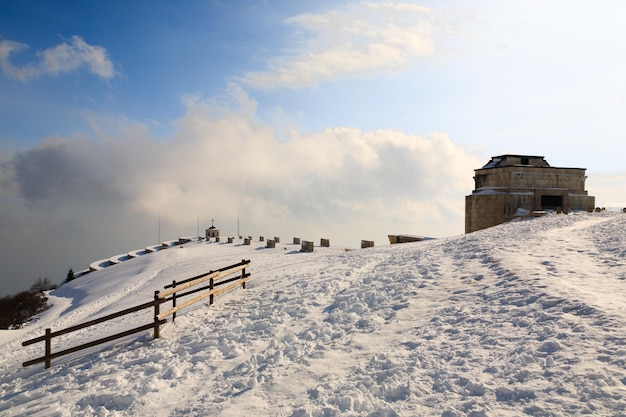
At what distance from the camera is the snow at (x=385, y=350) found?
7031 mm

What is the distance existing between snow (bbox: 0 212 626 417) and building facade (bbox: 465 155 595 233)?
1604 centimetres

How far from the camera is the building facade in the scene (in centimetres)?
3189

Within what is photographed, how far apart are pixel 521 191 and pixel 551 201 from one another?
3324 mm

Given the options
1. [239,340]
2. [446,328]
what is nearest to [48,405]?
[239,340]

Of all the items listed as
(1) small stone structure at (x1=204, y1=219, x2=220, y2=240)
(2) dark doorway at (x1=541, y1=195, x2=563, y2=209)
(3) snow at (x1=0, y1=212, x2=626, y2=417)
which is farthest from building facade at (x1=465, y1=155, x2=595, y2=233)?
(1) small stone structure at (x1=204, y1=219, x2=220, y2=240)

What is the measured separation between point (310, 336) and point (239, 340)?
6.63ft

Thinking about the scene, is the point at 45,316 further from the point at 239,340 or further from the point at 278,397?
the point at 278,397

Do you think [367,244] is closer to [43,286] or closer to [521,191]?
[521,191]

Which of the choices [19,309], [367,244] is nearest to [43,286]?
[19,309]

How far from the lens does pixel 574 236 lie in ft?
60.1

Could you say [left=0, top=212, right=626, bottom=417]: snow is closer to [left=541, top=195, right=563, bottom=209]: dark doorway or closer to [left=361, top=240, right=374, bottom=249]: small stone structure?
[left=361, top=240, right=374, bottom=249]: small stone structure

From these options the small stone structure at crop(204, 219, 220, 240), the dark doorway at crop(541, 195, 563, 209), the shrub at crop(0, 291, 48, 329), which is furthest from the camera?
the small stone structure at crop(204, 219, 220, 240)

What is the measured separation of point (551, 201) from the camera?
3319 centimetres

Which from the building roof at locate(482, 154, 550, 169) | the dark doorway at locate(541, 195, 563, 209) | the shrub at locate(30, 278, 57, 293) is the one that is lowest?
the shrub at locate(30, 278, 57, 293)
